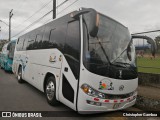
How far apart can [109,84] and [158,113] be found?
206 cm

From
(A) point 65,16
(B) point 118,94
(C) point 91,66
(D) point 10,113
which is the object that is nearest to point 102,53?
(C) point 91,66

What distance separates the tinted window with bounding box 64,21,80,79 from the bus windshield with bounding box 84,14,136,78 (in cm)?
31

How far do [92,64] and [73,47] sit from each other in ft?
2.69

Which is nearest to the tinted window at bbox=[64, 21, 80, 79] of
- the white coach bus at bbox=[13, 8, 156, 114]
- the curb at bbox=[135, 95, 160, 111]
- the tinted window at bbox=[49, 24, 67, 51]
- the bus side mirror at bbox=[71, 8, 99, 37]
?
the white coach bus at bbox=[13, 8, 156, 114]

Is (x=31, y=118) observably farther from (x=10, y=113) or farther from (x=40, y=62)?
(x=40, y=62)

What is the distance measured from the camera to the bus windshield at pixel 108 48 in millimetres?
5113

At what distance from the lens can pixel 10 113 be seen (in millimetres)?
5836

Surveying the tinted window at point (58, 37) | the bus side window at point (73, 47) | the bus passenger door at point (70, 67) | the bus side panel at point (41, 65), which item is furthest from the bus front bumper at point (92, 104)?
the tinted window at point (58, 37)

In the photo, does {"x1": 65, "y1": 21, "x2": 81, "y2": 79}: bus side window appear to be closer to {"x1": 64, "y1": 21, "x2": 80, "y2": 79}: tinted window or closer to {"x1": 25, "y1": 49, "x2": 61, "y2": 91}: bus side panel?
{"x1": 64, "y1": 21, "x2": 80, "y2": 79}: tinted window

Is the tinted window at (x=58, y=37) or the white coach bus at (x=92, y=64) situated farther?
the tinted window at (x=58, y=37)

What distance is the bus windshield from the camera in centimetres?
511

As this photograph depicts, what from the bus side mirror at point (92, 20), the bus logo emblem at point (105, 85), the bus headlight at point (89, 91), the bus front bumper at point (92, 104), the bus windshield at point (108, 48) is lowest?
the bus front bumper at point (92, 104)

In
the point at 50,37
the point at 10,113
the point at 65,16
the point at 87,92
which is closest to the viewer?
the point at 87,92

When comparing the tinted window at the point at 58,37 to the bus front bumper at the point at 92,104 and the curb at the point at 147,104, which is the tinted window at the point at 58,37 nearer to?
the bus front bumper at the point at 92,104
